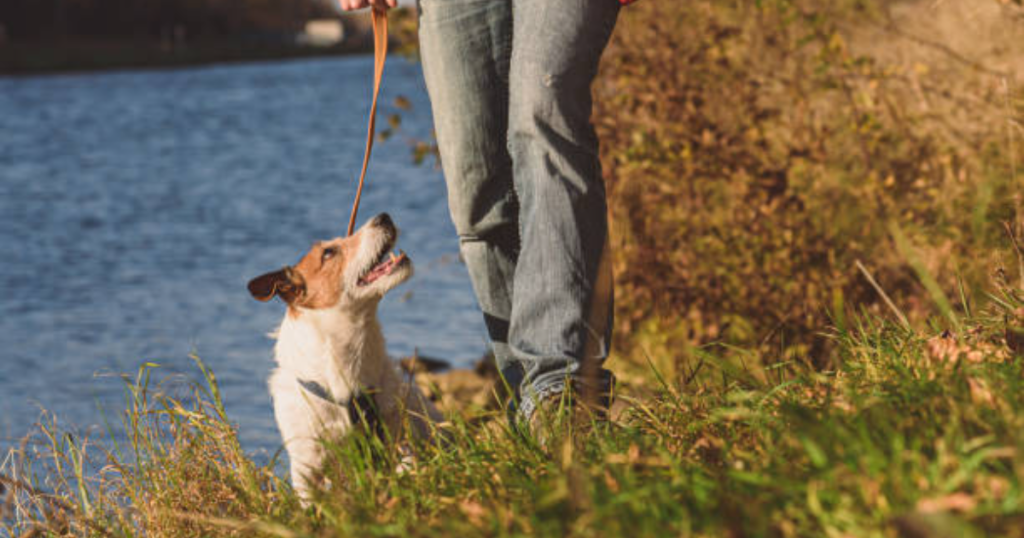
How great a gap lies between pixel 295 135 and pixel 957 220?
692 inches

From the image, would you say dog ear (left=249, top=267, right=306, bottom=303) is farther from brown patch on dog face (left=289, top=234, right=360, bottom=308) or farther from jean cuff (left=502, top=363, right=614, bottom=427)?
jean cuff (left=502, top=363, right=614, bottom=427)

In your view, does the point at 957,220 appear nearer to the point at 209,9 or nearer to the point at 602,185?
the point at 602,185

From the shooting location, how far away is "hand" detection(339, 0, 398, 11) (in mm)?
3330

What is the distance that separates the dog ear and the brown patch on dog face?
0.7 inches

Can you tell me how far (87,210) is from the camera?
1252 cm

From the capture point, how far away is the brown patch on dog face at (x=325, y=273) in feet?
12.2

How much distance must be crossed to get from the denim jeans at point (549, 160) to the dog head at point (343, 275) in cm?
86

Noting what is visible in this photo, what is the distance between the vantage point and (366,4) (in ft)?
11.1

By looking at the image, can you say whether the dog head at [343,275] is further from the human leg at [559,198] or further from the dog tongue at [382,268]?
the human leg at [559,198]

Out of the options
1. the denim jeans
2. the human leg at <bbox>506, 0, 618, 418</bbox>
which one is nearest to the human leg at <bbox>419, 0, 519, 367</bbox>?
the denim jeans

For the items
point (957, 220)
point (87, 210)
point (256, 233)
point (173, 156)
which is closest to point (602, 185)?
point (957, 220)

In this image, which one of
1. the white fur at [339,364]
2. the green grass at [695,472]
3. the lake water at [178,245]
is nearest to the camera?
the green grass at [695,472]

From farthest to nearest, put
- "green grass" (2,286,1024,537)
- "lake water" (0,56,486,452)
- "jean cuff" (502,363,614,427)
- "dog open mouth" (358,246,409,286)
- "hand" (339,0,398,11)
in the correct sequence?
"lake water" (0,56,486,452)
"dog open mouth" (358,246,409,286)
"hand" (339,0,398,11)
"jean cuff" (502,363,614,427)
"green grass" (2,286,1024,537)

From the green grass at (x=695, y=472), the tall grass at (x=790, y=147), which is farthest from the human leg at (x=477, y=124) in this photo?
the tall grass at (x=790, y=147)
